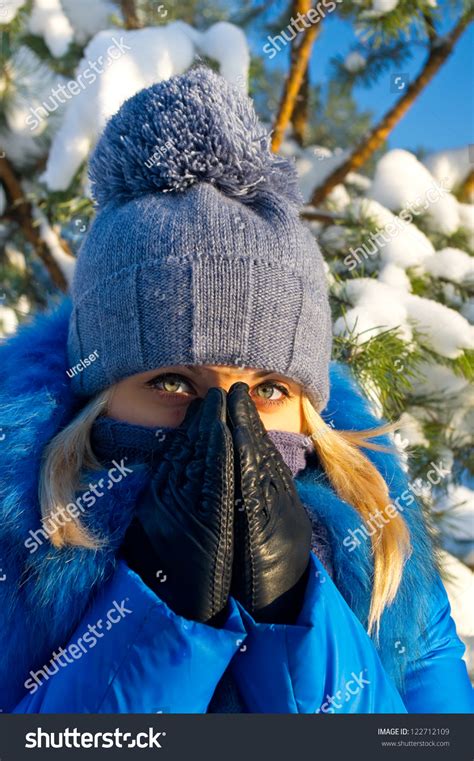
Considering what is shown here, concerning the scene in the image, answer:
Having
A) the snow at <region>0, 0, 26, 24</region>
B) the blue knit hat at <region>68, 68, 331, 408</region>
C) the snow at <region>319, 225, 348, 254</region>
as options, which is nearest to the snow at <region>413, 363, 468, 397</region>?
the snow at <region>319, 225, 348, 254</region>

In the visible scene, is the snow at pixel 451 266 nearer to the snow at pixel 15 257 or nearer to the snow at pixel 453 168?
the snow at pixel 453 168

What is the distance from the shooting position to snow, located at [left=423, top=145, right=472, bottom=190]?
220cm

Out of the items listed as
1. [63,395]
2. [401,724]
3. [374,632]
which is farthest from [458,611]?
[63,395]

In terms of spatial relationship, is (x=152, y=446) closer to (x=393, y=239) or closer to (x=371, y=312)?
(x=371, y=312)

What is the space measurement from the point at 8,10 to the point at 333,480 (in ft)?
5.07

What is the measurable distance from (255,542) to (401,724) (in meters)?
0.41

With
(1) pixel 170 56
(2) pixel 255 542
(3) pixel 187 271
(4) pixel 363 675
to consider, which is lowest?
(4) pixel 363 675

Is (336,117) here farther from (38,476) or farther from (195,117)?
(38,476)

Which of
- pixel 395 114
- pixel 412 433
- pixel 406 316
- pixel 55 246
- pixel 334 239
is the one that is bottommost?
pixel 412 433

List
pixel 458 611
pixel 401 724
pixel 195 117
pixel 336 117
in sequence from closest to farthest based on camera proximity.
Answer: pixel 401 724 < pixel 195 117 < pixel 458 611 < pixel 336 117

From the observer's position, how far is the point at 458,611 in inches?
72.6

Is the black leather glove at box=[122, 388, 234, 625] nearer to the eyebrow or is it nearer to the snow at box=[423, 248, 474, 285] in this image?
the eyebrow

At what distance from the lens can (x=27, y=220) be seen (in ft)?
7.04

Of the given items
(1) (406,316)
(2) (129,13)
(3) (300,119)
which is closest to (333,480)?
(1) (406,316)
